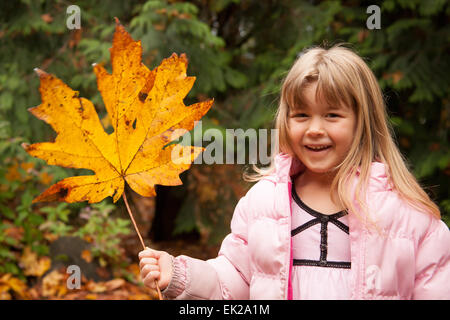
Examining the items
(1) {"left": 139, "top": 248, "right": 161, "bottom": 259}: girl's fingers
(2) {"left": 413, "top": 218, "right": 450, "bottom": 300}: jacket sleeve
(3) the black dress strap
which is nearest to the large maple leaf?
(1) {"left": 139, "top": 248, "right": 161, "bottom": 259}: girl's fingers

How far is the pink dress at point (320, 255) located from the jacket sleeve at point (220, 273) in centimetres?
18

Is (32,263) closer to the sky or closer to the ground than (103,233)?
closer to the ground

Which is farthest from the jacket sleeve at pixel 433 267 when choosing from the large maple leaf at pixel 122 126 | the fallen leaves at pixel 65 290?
the fallen leaves at pixel 65 290

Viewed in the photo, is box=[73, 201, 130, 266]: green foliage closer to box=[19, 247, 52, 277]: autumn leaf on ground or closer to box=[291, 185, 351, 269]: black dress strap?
box=[19, 247, 52, 277]: autumn leaf on ground

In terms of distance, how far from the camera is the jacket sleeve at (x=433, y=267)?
1.33m

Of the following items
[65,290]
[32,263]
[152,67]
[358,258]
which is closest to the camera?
[358,258]

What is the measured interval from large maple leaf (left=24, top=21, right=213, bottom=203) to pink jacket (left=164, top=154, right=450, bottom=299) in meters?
0.33

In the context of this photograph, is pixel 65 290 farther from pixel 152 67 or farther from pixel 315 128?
pixel 315 128

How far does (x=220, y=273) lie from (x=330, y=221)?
389mm

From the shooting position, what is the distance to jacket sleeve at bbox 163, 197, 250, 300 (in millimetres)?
1396

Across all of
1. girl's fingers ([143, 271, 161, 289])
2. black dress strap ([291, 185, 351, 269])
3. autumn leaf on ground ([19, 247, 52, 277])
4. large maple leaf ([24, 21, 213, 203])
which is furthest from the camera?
autumn leaf on ground ([19, 247, 52, 277])

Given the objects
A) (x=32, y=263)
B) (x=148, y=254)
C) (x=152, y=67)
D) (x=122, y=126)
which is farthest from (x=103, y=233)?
(x=122, y=126)

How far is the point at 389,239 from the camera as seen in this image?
53.1 inches

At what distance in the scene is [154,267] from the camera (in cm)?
132
